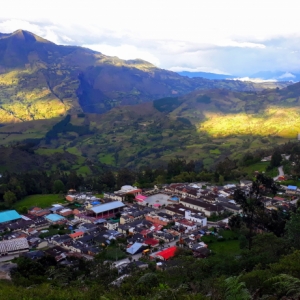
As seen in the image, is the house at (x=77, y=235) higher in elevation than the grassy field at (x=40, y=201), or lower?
higher

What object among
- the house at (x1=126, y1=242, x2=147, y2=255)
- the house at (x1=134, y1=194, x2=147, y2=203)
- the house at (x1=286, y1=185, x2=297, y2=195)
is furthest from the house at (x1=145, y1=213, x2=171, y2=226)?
the house at (x1=286, y1=185, x2=297, y2=195)

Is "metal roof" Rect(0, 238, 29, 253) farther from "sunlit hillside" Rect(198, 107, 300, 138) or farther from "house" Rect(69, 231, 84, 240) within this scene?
"sunlit hillside" Rect(198, 107, 300, 138)

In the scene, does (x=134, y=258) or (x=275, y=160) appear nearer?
(x=134, y=258)

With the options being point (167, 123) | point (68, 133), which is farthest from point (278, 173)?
point (68, 133)

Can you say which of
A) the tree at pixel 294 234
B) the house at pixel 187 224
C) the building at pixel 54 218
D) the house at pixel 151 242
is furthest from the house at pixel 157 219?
the tree at pixel 294 234

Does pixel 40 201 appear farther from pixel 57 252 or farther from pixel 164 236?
pixel 164 236

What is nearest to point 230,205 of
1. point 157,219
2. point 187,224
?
point 187,224

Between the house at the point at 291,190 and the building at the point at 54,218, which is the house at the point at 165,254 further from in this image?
the house at the point at 291,190
